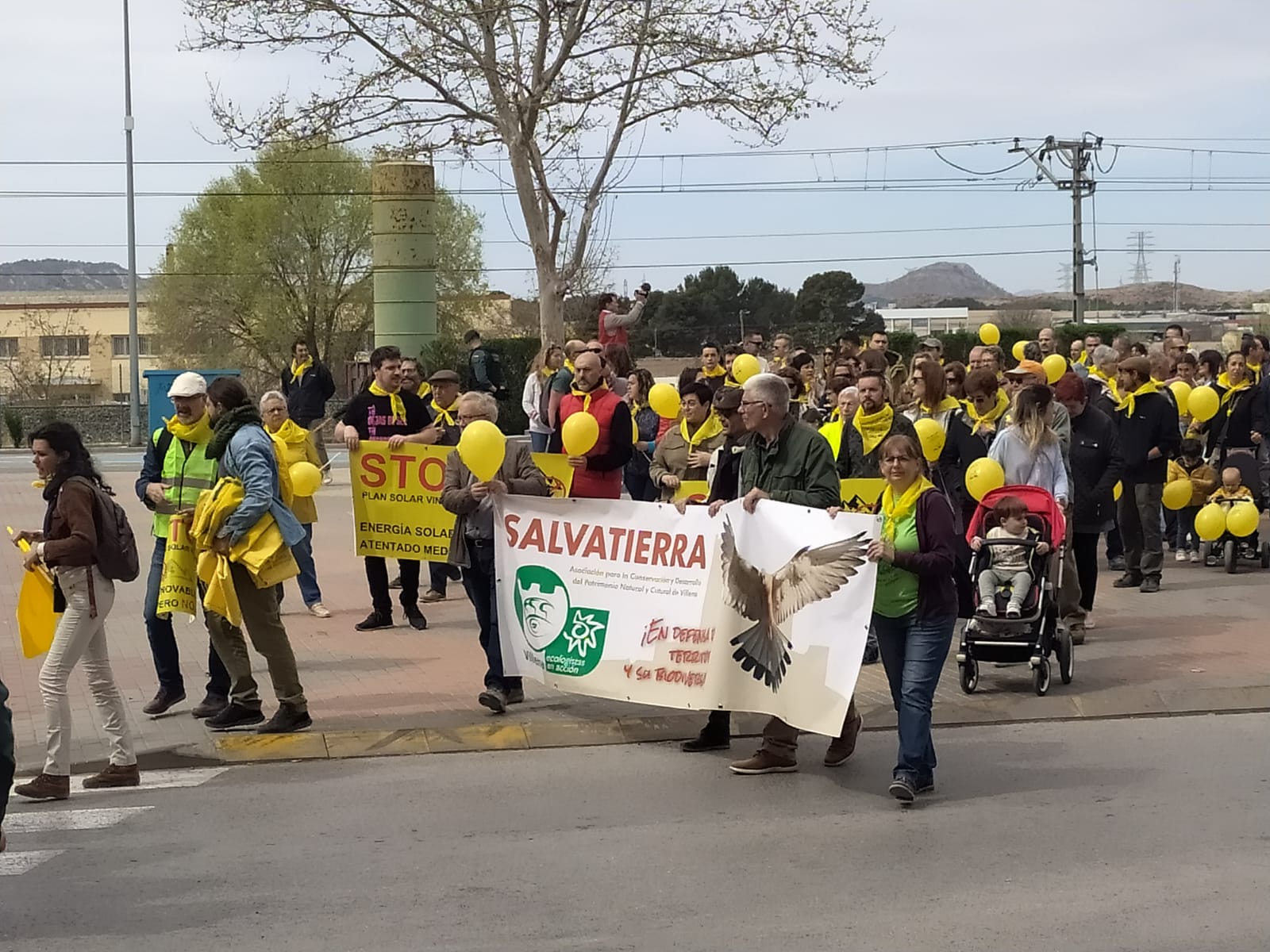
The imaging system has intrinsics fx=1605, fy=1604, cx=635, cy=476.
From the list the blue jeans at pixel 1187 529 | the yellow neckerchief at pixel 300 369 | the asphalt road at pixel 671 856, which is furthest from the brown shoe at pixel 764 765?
the yellow neckerchief at pixel 300 369

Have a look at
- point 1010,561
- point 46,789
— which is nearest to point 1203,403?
point 1010,561

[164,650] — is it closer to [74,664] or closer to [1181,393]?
[74,664]

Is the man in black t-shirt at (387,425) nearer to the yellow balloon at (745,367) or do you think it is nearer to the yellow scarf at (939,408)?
the yellow balloon at (745,367)

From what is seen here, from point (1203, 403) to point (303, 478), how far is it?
328 inches

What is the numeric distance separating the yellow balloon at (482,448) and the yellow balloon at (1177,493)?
7.59m

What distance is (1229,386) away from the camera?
50.3 ft

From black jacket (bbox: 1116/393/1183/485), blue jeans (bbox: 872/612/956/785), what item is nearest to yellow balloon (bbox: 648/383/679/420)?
black jacket (bbox: 1116/393/1183/485)

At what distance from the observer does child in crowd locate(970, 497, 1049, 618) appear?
373 inches

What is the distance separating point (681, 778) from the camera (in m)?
7.86

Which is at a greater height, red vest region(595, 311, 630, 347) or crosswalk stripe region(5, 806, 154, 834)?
red vest region(595, 311, 630, 347)

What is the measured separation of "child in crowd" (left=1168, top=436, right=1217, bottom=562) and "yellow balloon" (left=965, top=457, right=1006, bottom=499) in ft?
16.2

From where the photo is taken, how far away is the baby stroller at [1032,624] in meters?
9.41

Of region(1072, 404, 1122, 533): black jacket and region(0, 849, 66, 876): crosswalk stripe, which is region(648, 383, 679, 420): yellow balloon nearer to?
region(1072, 404, 1122, 533): black jacket

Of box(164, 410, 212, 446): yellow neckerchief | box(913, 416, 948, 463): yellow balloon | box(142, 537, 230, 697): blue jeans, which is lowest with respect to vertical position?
box(142, 537, 230, 697): blue jeans
